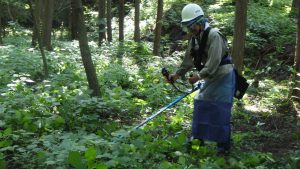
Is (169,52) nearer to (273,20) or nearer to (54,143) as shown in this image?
(273,20)

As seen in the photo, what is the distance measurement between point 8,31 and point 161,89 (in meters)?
28.6

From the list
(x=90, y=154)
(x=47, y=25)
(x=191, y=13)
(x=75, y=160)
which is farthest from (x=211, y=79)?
(x=47, y=25)

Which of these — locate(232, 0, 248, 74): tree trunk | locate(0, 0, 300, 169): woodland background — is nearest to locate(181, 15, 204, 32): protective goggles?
locate(0, 0, 300, 169): woodland background

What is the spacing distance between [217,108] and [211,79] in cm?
42

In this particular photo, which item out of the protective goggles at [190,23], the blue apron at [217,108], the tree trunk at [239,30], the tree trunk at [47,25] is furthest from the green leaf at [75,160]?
the tree trunk at [47,25]

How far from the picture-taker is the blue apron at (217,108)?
530 centimetres

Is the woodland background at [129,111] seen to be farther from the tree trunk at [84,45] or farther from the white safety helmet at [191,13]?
the white safety helmet at [191,13]

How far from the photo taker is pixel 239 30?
9188mm

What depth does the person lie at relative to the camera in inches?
202

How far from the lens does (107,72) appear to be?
10234 mm

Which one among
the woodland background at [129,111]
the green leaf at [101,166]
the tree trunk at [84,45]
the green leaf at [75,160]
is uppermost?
the tree trunk at [84,45]

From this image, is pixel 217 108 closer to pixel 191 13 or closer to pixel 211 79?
pixel 211 79

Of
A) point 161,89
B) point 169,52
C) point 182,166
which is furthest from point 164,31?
point 182,166

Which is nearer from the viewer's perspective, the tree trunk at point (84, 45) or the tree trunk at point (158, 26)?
the tree trunk at point (84, 45)
